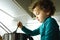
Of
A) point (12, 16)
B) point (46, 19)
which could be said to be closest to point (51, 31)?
point (46, 19)

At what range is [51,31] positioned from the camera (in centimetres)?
113

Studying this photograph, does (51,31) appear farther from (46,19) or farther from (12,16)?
(12,16)

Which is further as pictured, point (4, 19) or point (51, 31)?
point (4, 19)

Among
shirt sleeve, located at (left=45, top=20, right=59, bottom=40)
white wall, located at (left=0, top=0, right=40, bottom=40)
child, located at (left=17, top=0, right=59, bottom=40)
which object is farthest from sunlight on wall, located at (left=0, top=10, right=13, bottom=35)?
shirt sleeve, located at (left=45, top=20, right=59, bottom=40)

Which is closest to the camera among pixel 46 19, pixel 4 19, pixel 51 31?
pixel 51 31

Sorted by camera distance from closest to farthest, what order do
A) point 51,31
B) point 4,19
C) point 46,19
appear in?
point 51,31
point 46,19
point 4,19

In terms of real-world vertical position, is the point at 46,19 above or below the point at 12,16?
below

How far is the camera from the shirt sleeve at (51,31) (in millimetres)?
1126

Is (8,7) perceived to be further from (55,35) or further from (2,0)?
(55,35)

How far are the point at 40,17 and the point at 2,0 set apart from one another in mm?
387

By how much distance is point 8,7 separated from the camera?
1616 millimetres

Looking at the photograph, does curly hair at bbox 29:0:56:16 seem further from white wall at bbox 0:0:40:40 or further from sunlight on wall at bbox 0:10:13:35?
sunlight on wall at bbox 0:10:13:35

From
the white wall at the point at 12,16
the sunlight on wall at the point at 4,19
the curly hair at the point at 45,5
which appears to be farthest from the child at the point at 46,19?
the sunlight on wall at the point at 4,19

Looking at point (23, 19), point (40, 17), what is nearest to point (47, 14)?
point (40, 17)
